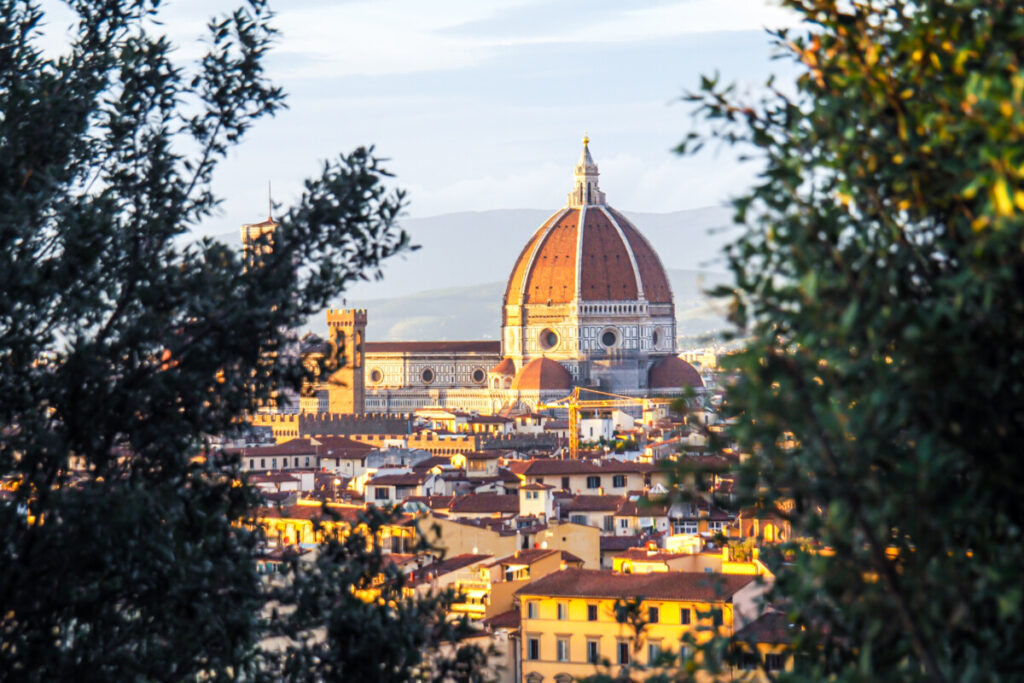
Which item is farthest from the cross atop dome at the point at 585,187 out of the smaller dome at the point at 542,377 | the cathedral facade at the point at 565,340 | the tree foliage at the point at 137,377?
the tree foliage at the point at 137,377

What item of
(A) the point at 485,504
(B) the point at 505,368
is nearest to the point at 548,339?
(B) the point at 505,368

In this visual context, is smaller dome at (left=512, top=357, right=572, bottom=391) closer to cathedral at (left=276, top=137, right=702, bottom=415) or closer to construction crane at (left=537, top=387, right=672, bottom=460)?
cathedral at (left=276, top=137, right=702, bottom=415)

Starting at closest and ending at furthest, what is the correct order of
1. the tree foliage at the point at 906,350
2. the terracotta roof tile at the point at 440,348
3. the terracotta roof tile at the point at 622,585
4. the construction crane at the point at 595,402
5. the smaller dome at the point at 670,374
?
the tree foliage at the point at 906,350, the terracotta roof tile at the point at 622,585, the construction crane at the point at 595,402, the smaller dome at the point at 670,374, the terracotta roof tile at the point at 440,348

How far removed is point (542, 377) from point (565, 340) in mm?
9968

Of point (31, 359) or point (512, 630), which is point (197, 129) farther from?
point (512, 630)

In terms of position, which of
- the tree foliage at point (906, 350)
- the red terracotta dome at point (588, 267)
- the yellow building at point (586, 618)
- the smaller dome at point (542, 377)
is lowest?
the yellow building at point (586, 618)

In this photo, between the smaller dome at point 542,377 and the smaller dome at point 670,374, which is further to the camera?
the smaller dome at point 670,374

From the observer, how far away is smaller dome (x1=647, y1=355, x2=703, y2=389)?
110100 millimetres

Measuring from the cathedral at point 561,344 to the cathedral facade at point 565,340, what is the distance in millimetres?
71

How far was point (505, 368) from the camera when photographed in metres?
116

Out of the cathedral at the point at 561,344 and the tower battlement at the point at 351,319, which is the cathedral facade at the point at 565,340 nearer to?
the cathedral at the point at 561,344

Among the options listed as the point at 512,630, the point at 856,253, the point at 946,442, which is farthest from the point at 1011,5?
the point at 512,630

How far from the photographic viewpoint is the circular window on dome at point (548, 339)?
118 m

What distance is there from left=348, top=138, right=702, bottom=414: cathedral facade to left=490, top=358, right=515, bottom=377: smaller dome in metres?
0.07
